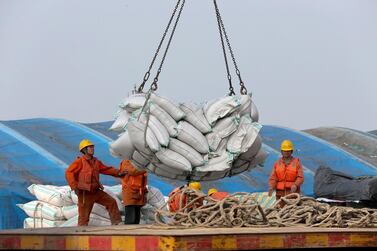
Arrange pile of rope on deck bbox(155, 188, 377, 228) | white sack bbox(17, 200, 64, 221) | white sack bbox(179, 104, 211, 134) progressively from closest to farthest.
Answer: pile of rope on deck bbox(155, 188, 377, 228), white sack bbox(179, 104, 211, 134), white sack bbox(17, 200, 64, 221)

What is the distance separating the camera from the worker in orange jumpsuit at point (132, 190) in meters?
11.1

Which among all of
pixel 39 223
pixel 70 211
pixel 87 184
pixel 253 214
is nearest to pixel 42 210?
pixel 39 223

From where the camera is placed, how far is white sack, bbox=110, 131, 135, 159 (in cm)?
913

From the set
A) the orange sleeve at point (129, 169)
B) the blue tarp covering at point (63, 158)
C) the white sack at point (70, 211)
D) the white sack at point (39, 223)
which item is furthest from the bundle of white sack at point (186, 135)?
the blue tarp covering at point (63, 158)

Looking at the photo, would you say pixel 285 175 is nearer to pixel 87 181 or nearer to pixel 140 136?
pixel 87 181

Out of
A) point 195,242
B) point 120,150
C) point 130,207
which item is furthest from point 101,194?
point 195,242

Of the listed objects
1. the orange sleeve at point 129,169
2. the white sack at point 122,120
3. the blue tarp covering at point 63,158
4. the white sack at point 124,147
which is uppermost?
the blue tarp covering at point 63,158

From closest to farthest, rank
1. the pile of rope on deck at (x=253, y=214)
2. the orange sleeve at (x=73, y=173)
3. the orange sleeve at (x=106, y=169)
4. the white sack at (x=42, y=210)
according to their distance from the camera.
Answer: the pile of rope on deck at (x=253, y=214)
the orange sleeve at (x=73, y=173)
the orange sleeve at (x=106, y=169)
the white sack at (x=42, y=210)

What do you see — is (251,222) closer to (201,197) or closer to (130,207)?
(201,197)

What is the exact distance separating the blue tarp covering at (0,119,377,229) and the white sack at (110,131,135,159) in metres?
5.54

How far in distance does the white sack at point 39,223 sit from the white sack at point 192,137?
4171mm

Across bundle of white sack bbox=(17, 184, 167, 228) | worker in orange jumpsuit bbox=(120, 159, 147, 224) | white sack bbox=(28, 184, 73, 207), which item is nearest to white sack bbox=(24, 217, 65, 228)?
bundle of white sack bbox=(17, 184, 167, 228)

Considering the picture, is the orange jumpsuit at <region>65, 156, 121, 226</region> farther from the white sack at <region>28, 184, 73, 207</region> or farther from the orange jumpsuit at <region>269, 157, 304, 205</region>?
the white sack at <region>28, 184, 73, 207</region>

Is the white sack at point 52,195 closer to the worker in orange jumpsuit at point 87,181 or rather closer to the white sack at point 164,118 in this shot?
the worker in orange jumpsuit at point 87,181
